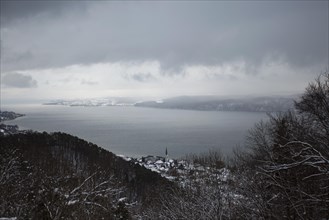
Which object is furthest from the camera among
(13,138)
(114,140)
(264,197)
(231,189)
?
(114,140)

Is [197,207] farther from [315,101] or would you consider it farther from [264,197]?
[315,101]

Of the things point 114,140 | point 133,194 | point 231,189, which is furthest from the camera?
point 114,140

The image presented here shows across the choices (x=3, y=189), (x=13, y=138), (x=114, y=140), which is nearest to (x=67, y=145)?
(x=13, y=138)

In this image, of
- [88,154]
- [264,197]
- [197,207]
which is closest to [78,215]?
[197,207]

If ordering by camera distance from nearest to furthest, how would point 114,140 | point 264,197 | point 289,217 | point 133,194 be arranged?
point 289,217
point 264,197
point 133,194
point 114,140

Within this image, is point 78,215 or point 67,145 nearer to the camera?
point 78,215

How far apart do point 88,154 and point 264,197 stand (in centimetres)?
3971

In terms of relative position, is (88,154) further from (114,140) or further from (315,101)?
(315,101)

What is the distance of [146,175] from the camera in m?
39.0

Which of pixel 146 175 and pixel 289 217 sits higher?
pixel 289 217

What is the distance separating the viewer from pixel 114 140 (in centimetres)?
7750

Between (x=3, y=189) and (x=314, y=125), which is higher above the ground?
A: (x=314, y=125)

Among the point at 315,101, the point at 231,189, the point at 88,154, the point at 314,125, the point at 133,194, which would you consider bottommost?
the point at 133,194

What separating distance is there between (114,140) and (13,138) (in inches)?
1341
